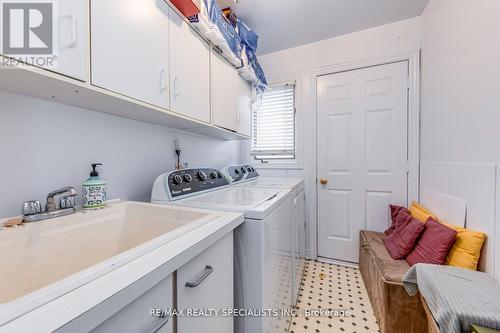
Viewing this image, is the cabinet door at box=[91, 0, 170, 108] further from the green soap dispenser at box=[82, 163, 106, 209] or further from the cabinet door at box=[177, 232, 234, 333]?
the cabinet door at box=[177, 232, 234, 333]

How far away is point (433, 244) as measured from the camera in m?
1.38

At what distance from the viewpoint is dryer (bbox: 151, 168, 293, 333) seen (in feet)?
3.12

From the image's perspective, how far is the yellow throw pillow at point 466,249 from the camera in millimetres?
1165

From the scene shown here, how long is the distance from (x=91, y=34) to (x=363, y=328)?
2.36 m

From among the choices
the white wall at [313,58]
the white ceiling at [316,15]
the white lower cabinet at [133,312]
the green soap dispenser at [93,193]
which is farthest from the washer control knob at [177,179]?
the white wall at [313,58]

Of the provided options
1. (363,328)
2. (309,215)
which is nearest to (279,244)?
(363,328)

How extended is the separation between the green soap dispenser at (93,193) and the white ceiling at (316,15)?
172 centimetres

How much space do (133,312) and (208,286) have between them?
312mm

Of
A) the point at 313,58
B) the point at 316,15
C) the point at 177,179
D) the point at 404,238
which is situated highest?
the point at 316,15

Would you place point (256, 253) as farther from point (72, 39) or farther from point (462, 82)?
point (462, 82)

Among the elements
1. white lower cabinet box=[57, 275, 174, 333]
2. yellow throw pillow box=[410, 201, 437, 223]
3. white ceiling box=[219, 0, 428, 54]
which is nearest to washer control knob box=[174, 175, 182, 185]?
white lower cabinet box=[57, 275, 174, 333]

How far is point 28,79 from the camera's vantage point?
72 centimetres

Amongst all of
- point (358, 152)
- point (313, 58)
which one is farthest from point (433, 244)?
point (313, 58)

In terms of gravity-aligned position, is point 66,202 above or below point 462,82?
below
